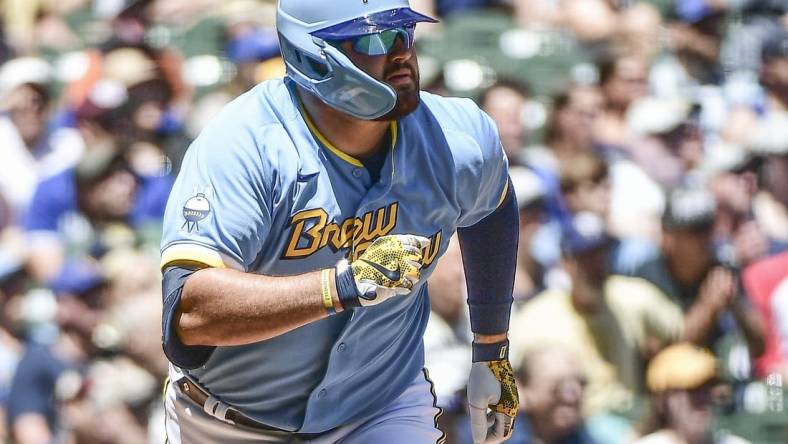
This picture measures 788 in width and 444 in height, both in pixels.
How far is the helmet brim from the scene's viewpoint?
124 inches

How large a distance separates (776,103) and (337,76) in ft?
12.3

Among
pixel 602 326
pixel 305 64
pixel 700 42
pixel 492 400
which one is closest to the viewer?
pixel 305 64

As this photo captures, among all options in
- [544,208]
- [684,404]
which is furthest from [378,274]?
[544,208]

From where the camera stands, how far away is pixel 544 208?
18.9 feet

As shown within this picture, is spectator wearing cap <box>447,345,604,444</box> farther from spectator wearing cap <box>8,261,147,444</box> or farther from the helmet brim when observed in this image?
the helmet brim

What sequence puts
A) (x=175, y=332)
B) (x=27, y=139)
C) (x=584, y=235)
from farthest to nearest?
(x=27, y=139)
(x=584, y=235)
(x=175, y=332)

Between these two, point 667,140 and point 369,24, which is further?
point 667,140

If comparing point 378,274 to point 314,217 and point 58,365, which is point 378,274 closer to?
point 314,217

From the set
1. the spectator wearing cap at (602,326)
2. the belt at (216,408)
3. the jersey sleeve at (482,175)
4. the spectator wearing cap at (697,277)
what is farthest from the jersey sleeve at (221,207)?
the spectator wearing cap at (697,277)

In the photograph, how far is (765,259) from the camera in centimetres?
558

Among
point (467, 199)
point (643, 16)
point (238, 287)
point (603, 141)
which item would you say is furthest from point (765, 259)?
point (238, 287)

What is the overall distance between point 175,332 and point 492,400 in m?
1.06

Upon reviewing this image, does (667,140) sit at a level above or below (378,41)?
below

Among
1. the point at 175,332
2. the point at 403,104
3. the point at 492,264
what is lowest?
the point at 492,264
